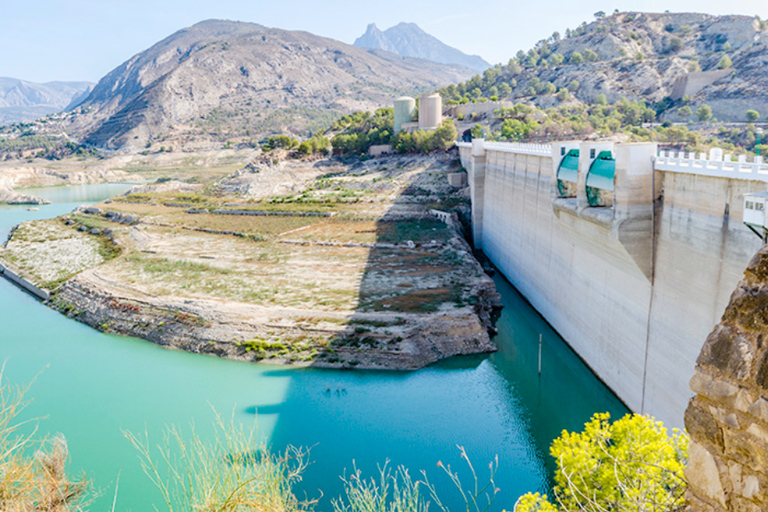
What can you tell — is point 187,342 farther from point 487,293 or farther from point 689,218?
point 689,218

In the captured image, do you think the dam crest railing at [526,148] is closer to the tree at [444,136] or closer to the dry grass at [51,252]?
the tree at [444,136]

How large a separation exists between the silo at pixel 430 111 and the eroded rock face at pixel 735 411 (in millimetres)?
75828

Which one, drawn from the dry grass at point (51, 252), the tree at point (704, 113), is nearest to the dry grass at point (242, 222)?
the dry grass at point (51, 252)

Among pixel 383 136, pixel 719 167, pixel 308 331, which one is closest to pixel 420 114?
pixel 383 136

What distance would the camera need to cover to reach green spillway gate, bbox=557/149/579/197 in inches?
1054

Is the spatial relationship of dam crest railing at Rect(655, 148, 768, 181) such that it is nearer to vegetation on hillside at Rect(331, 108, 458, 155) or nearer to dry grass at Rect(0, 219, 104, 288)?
dry grass at Rect(0, 219, 104, 288)

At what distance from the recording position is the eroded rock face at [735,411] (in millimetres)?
3928

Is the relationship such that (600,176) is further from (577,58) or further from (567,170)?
(577,58)

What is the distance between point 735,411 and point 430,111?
7747cm

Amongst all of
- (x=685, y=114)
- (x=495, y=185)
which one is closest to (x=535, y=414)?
(x=495, y=185)

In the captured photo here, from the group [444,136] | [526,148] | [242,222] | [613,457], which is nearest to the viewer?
[613,457]

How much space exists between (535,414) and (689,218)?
32.8ft

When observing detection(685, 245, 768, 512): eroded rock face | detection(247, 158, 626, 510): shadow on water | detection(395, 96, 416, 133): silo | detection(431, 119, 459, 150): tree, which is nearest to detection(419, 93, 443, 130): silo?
detection(395, 96, 416, 133): silo

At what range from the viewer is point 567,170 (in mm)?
27562
